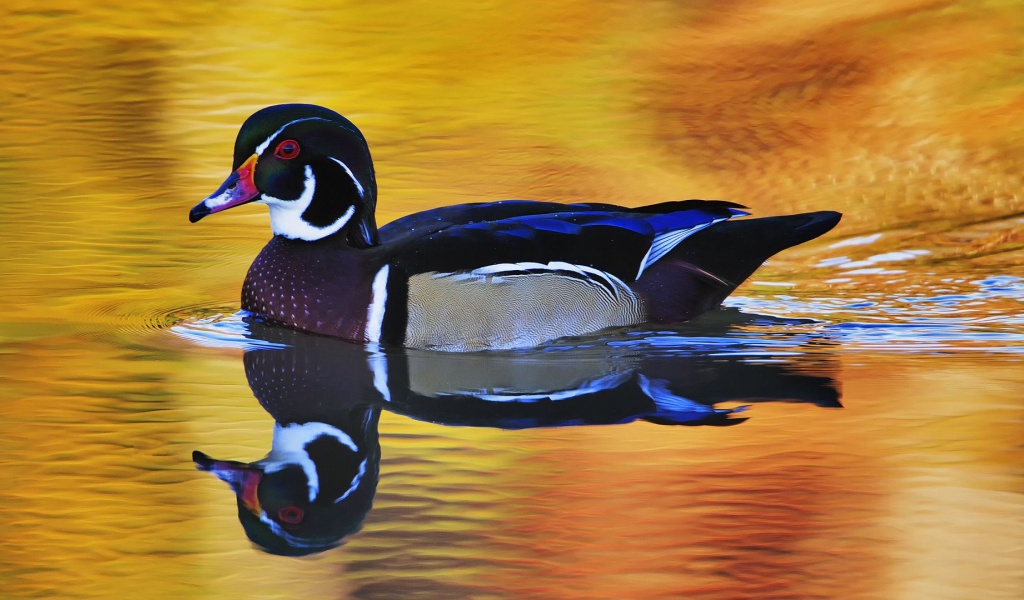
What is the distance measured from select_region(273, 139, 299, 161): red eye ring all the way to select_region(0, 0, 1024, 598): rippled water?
78cm

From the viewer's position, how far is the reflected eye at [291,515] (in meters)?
4.17

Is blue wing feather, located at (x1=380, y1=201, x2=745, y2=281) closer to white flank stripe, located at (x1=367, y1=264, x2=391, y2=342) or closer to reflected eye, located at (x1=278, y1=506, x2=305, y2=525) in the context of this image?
white flank stripe, located at (x1=367, y1=264, x2=391, y2=342)

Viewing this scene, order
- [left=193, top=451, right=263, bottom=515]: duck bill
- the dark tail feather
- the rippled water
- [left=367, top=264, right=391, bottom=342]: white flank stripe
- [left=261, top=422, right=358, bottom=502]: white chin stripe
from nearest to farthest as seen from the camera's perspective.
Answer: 1. the rippled water
2. [left=193, top=451, right=263, bottom=515]: duck bill
3. [left=261, top=422, right=358, bottom=502]: white chin stripe
4. [left=367, top=264, right=391, bottom=342]: white flank stripe
5. the dark tail feather

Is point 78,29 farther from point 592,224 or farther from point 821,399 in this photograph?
point 821,399

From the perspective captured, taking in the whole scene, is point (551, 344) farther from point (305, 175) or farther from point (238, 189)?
point (238, 189)

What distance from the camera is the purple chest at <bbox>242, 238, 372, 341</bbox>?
6320 millimetres

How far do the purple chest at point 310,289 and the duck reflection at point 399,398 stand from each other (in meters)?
0.09

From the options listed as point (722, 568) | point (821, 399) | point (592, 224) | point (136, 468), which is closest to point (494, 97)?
point (592, 224)

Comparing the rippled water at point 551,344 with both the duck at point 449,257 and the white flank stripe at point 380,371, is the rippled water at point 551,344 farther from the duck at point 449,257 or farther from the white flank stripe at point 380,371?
the duck at point 449,257

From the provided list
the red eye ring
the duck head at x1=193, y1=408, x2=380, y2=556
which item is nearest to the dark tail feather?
the red eye ring

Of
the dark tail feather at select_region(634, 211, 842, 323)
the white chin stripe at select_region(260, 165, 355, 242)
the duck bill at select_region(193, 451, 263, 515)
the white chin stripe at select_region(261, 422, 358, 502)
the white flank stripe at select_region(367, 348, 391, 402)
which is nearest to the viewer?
the duck bill at select_region(193, 451, 263, 515)

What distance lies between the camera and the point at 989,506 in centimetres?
427

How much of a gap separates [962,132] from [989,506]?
22.3 feet

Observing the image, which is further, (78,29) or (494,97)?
(78,29)
